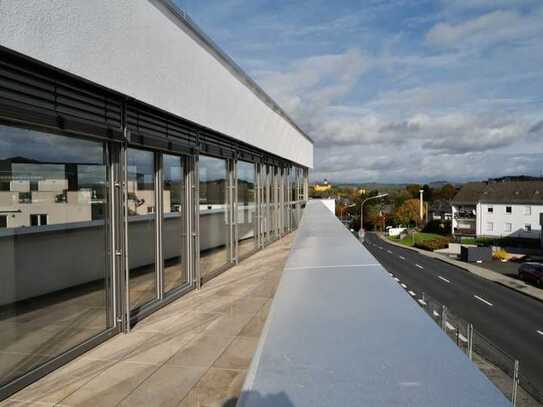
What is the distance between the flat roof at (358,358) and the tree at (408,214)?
83637 millimetres

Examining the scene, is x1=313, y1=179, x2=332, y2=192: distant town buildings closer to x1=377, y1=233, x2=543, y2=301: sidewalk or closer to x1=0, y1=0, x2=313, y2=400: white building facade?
x1=377, y1=233, x2=543, y2=301: sidewalk

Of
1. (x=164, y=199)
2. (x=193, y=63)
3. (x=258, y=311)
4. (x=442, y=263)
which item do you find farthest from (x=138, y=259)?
(x=442, y=263)

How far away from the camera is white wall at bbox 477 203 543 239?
5847 cm

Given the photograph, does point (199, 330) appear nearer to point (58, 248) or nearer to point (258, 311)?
point (258, 311)

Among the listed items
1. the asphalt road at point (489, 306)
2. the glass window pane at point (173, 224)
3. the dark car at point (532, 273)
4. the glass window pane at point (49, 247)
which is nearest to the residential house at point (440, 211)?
the asphalt road at point (489, 306)

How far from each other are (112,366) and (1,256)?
161 centimetres

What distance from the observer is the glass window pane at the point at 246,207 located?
12.1 metres

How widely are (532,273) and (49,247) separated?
30043 millimetres

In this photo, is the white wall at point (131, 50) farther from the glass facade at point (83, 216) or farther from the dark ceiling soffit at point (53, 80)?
the glass facade at point (83, 216)

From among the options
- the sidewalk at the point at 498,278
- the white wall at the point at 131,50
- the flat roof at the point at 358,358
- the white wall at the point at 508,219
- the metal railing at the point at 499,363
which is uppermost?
the white wall at the point at 131,50

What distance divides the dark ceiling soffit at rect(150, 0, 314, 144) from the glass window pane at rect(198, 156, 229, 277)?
2.11 meters

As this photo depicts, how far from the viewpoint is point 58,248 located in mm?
Result: 4988

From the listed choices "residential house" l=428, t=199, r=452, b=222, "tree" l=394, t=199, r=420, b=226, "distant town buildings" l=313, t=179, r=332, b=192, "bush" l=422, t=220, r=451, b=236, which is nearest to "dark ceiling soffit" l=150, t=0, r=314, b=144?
"distant town buildings" l=313, t=179, r=332, b=192

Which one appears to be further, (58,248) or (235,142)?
(235,142)
